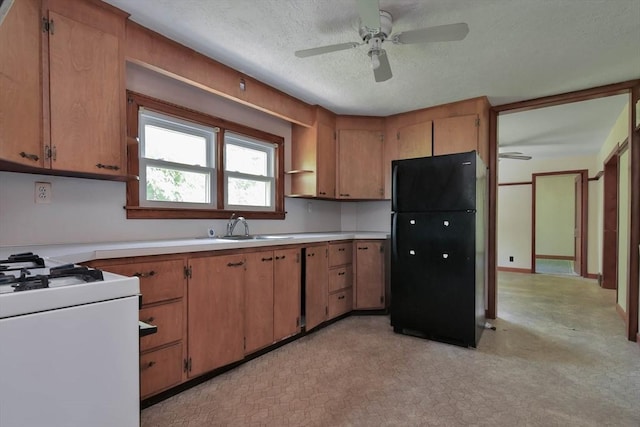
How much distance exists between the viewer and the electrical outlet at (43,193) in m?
1.90

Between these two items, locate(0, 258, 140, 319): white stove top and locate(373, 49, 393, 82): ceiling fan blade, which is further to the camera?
locate(373, 49, 393, 82): ceiling fan blade

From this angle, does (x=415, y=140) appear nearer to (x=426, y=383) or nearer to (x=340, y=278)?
(x=340, y=278)

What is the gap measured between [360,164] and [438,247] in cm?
154

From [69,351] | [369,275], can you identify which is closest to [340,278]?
[369,275]

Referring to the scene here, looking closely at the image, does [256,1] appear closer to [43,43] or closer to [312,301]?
[43,43]

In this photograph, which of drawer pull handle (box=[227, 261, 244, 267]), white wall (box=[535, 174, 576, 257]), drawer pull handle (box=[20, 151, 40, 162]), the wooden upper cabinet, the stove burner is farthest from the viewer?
white wall (box=[535, 174, 576, 257])

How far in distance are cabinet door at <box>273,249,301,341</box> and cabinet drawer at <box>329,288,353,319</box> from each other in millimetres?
534

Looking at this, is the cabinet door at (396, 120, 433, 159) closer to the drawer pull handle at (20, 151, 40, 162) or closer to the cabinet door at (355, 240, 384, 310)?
the cabinet door at (355, 240, 384, 310)

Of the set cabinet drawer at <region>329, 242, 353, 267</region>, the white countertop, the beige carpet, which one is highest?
the white countertop

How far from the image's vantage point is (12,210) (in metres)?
1.80

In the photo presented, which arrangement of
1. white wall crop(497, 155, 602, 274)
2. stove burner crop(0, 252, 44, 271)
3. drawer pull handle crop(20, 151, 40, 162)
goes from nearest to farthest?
stove burner crop(0, 252, 44, 271), drawer pull handle crop(20, 151, 40, 162), white wall crop(497, 155, 602, 274)

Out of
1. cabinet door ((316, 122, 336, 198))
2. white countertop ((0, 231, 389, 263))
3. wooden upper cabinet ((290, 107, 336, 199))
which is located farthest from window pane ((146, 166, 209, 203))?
cabinet door ((316, 122, 336, 198))

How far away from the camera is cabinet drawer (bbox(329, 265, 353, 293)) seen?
3.36 metres

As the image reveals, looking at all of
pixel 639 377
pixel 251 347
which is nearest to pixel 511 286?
pixel 639 377
